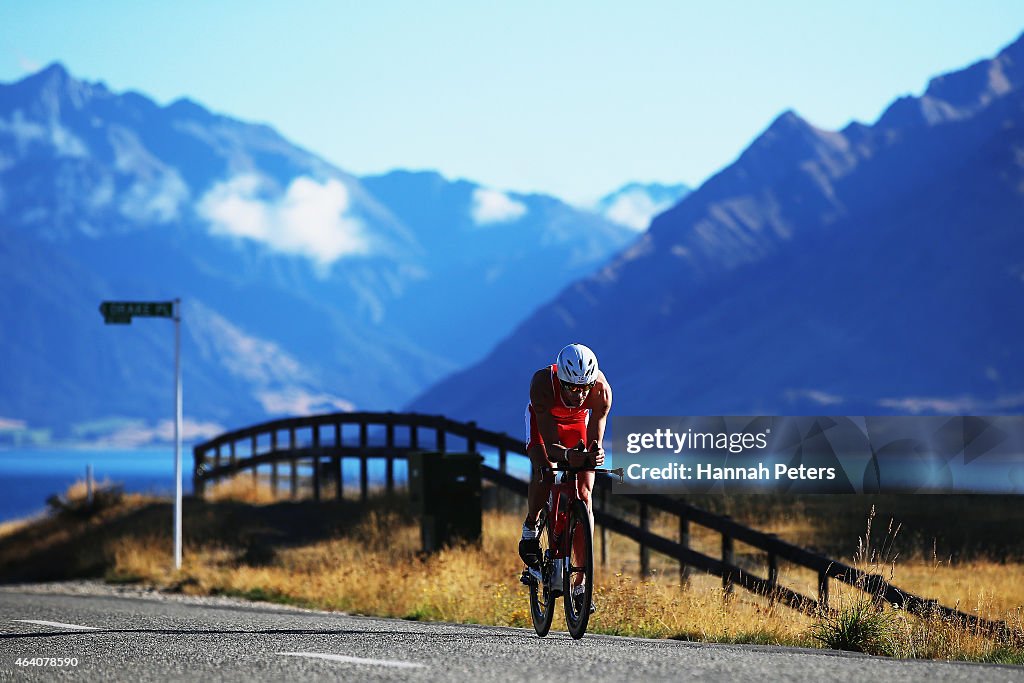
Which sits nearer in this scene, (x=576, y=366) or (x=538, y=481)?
(x=576, y=366)

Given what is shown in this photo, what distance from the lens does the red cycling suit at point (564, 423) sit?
10.4 metres

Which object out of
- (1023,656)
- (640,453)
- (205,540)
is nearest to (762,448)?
(640,453)

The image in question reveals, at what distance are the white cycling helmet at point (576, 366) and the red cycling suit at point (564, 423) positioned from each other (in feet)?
1.00

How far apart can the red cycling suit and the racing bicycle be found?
78 millimetres

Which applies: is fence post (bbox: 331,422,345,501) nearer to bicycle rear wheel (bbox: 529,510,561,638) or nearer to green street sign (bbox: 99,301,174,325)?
green street sign (bbox: 99,301,174,325)

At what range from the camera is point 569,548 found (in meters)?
10.4

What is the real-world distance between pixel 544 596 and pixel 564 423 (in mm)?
1497

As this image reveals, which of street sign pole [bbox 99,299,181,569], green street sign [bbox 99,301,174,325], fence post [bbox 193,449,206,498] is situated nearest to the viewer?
street sign pole [bbox 99,299,181,569]

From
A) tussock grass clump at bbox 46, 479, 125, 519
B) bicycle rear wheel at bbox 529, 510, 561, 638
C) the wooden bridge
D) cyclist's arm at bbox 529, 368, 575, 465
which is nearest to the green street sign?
the wooden bridge

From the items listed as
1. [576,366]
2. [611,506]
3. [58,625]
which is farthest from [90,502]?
[576,366]

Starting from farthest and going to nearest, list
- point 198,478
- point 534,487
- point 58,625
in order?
point 198,478
point 58,625
point 534,487

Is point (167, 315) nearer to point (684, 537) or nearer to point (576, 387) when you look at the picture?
point (684, 537)

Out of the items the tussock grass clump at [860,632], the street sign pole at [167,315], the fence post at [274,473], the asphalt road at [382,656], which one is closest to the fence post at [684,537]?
the asphalt road at [382,656]

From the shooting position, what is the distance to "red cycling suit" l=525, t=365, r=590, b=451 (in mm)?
10375
